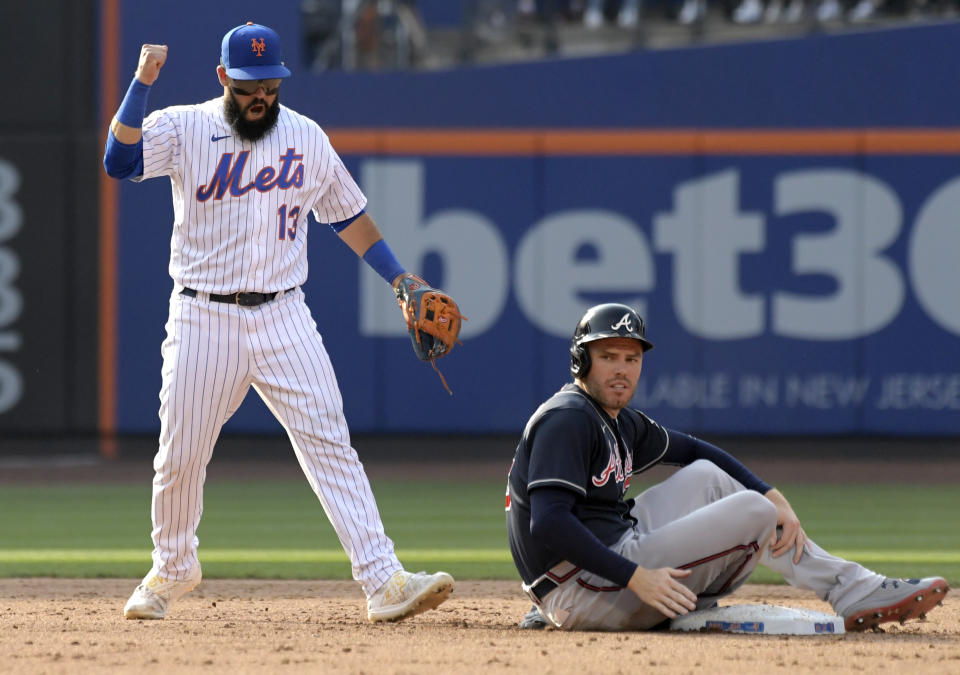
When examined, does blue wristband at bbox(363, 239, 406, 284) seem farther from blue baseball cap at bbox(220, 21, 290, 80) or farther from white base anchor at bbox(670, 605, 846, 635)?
white base anchor at bbox(670, 605, 846, 635)

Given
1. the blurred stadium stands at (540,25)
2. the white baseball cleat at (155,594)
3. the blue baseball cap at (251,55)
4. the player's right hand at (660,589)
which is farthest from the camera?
the blurred stadium stands at (540,25)

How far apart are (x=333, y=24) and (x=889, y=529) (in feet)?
22.8

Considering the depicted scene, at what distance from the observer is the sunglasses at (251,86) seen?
4.45 meters

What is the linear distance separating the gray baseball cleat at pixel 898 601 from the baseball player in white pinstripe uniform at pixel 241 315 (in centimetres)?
124

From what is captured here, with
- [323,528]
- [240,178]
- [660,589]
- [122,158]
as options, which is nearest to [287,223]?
[240,178]

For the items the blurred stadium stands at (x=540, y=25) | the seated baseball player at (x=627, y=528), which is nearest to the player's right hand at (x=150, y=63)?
the seated baseball player at (x=627, y=528)

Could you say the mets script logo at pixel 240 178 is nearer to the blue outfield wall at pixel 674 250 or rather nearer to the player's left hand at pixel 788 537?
the player's left hand at pixel 788 537

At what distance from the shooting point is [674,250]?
1244cm

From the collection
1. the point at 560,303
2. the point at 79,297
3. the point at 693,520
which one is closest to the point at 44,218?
the point at 79,297

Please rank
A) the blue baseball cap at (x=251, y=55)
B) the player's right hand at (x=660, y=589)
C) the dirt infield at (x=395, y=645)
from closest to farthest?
the dirt infield at (x=395, y=645) < the player's right hand at (x=660, y=589) < the blue baseball cap at (x=251, y=55)

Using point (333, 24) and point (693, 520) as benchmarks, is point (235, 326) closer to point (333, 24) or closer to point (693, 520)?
point (693, 520)

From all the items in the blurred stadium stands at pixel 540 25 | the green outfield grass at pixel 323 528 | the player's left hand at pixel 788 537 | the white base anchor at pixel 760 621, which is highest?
the blurred stadium stands at pixel 540 25

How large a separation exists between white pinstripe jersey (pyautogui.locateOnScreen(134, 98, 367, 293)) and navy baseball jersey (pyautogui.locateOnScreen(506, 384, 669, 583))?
38.7 inches

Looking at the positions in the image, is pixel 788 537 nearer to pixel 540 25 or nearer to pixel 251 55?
pixel 251 55
